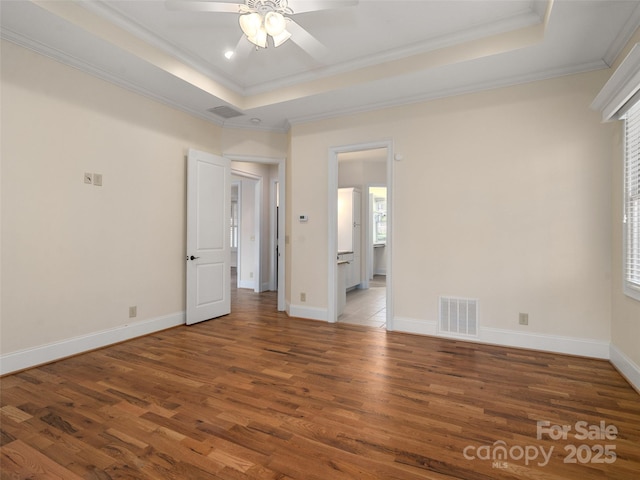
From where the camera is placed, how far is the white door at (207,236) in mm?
4242

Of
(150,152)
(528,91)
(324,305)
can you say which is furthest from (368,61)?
(324,305)

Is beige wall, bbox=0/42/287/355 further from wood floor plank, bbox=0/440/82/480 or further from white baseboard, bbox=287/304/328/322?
white baseboard, bbox=287/304/328/322

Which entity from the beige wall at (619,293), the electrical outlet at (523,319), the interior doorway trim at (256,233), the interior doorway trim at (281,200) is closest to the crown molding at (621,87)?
the beige wall at (619,293)

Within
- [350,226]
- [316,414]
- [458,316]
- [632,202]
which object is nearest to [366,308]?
[458,316]

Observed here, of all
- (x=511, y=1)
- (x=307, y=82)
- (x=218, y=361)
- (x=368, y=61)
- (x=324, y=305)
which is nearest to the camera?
(x=511, y=1)

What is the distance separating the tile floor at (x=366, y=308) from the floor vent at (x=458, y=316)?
2.65 feet

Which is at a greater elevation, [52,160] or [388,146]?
[388,146]

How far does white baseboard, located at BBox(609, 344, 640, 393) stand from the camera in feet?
7.97

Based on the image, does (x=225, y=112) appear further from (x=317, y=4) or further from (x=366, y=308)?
(x=366, y=308)

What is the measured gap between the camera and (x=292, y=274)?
4746 millimetres

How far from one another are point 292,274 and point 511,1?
3.84 metres

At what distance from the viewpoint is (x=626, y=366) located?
261 centimetres

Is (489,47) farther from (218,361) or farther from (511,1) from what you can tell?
(218,361)

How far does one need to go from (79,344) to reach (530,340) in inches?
181
